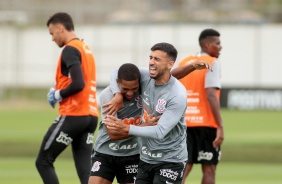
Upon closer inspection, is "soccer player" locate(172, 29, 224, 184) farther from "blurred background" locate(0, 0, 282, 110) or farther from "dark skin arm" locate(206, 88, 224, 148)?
"blurred background" locate(0, 0, 282, 110)

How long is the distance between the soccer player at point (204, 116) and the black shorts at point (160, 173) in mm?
2480

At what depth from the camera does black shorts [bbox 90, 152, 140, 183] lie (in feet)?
29.6

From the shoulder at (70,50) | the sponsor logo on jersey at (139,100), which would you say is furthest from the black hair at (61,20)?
the sponsor logo on jersey at (139,100)

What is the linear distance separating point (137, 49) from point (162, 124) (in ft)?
106

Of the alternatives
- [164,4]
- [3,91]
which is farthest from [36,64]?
[164,4]

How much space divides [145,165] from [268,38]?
31.2 m

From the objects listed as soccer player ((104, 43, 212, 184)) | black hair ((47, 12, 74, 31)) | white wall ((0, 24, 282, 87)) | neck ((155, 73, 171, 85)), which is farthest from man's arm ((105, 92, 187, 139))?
white wall ((0, 24, 282, 87))

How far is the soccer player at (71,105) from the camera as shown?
10.0 meters

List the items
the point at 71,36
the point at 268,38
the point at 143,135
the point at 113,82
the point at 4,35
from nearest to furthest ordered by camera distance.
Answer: the point at 143,135 < the point at 113,82 < the point at 71,36 < the point at 268,38 < the point at 4,35

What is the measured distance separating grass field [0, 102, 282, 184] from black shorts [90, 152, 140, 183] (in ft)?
15.7

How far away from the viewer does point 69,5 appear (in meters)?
43.7

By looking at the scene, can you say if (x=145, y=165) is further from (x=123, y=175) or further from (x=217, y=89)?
(x=217, y=89)

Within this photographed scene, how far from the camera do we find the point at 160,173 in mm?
8391

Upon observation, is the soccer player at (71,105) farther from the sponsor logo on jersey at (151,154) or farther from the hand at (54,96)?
the sponsor logo on jersey at (151,154)
